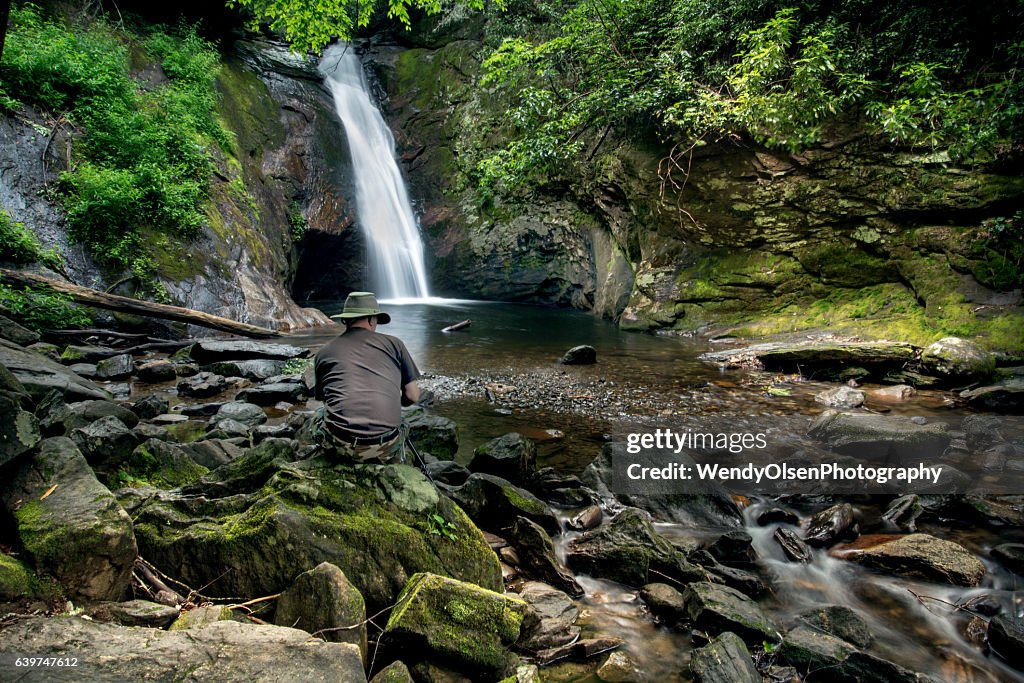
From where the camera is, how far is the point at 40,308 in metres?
8.66

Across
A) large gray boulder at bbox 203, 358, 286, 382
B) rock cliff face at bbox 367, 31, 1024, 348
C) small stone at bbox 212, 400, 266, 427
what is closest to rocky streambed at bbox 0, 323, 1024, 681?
small stone at bbox 212, 400, 266, 427

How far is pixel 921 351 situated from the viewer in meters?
8.77

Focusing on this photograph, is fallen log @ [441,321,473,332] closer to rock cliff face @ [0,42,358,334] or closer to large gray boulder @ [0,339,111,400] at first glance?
rock cliff face @ [0,42,358,334]

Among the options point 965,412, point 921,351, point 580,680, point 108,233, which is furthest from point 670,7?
point 580,680

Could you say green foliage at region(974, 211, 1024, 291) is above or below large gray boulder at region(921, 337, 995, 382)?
above

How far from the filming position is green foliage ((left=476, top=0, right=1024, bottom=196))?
9.21 metres

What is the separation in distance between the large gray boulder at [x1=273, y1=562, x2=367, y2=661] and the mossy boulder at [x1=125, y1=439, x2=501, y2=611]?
210 millimetres

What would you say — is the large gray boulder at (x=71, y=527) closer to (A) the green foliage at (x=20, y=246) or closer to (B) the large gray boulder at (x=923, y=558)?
(B) the large gray boulder at (x=923, y=558)

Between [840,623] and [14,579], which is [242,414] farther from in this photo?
[840,623]

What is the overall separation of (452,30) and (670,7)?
1535cm

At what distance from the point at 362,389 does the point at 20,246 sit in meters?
9.44

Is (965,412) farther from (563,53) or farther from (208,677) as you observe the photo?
(563,53)

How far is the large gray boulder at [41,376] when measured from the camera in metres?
5.69

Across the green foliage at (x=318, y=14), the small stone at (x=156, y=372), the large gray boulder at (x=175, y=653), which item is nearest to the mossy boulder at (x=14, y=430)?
the large gray boulder at (x=175, y=653)
